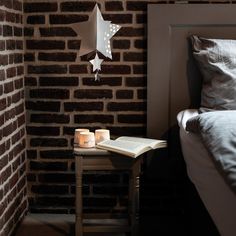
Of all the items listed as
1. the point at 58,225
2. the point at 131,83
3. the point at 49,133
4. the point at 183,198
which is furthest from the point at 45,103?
the point at 183,198

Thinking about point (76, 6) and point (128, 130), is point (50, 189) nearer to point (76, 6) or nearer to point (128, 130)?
point (128, 130)

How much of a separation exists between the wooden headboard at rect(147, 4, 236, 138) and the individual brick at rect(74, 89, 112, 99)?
28 centimetres

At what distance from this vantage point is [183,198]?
3.17 metres

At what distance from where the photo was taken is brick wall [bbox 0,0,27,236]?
2643 millimetres

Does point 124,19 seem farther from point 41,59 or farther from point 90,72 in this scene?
point 41,59

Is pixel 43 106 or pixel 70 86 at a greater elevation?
pixel 70 86

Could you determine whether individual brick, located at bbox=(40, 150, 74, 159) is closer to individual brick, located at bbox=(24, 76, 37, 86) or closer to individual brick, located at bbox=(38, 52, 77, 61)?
individual brick, located at bbox=(24, 76, 37, 86)

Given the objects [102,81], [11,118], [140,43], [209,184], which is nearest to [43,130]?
[11,118]

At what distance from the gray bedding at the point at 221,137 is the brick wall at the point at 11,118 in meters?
1.01

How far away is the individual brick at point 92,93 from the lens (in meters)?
3.13

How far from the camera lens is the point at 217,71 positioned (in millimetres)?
2824

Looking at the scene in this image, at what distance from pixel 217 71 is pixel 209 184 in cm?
93

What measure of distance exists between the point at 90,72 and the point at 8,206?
3.21 feet

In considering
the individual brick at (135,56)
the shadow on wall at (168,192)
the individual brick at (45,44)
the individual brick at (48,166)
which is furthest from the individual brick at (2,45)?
the shadow on wall at (168,192)
